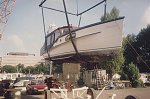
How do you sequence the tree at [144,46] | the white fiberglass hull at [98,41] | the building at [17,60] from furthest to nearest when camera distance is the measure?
the building at [17,60] < the tree at [144,46] < the white fiberglass hull at [98,41]

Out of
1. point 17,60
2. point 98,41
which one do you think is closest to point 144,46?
point 98,41

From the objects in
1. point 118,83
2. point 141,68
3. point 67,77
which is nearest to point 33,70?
point 67,77

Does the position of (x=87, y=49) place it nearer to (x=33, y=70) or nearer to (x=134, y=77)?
(x=134, y=77)

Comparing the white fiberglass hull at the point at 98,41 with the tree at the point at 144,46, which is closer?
the white fiberglass hull at the point at 98,41

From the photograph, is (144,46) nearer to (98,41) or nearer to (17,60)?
(98,41)

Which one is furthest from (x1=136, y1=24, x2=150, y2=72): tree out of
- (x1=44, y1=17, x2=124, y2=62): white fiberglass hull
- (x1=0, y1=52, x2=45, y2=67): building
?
(x1=0, y1=52, x2=45, y2=67): building

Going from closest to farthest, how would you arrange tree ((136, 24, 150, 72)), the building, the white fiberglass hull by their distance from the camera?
the white fiberglass hull, tree ((136, 24, 150, 72)), the building

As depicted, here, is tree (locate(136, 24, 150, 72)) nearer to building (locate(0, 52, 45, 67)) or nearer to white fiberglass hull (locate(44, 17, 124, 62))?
white fiberglass hull (locate(44, 17, 124, 62))

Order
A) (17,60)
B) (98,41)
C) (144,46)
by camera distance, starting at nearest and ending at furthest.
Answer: (98,41) → (144,46) → (17,60)

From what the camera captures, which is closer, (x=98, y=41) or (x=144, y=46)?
(x=98, y=41)

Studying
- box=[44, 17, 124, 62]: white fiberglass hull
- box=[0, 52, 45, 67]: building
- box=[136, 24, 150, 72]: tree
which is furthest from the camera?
box=[0, 52, 45, 67]: building

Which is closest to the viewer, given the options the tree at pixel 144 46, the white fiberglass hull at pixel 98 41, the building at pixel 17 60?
the white fiberglass hull at pixel 98 41

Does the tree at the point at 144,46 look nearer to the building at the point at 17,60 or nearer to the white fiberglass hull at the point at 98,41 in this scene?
the white fiberglass hull at the point at 98,41

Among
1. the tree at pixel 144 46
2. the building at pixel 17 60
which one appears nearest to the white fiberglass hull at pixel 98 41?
the tree at pixel 144 46
